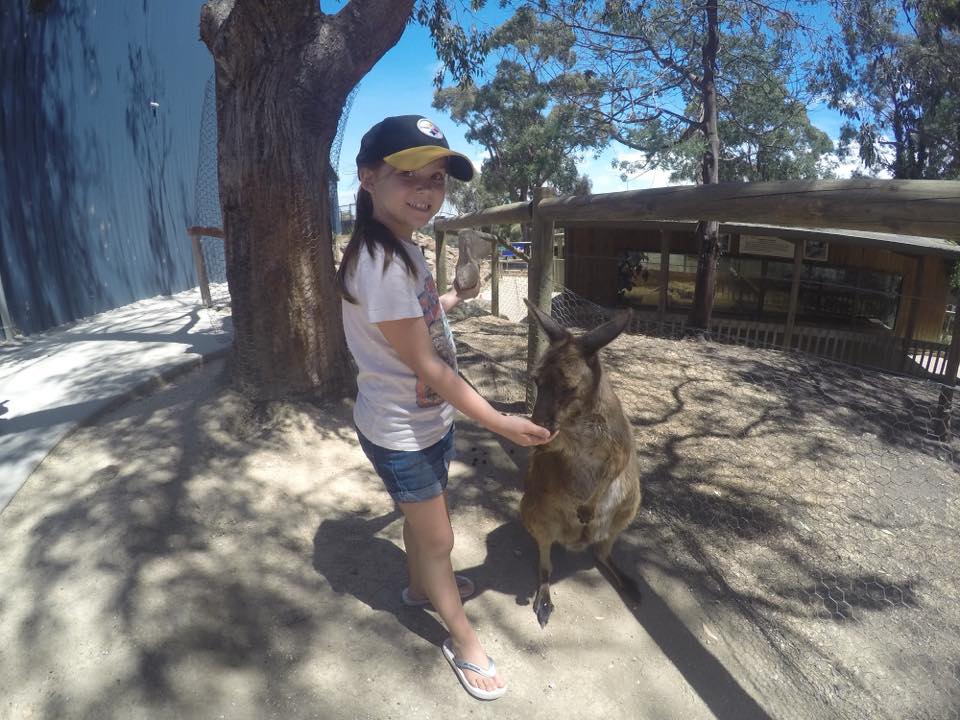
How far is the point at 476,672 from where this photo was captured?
6.59ft

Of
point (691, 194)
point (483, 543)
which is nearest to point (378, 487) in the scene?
point (483, 543)

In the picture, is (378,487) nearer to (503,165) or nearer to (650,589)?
(650,589)

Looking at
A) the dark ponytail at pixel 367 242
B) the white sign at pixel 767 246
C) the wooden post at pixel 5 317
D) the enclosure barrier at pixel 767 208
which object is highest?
the enclosure barrier at pixel 767 208

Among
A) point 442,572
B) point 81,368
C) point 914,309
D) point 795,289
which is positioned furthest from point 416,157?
point 914,309

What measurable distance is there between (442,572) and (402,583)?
623 mm

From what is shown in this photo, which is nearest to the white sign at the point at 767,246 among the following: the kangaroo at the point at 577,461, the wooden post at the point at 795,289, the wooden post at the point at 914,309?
the wooden post at the point at 795,289

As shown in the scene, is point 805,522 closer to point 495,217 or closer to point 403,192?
point 403,192

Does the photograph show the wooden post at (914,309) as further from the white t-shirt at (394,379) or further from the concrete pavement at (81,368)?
the concrete pavement at (81,368)

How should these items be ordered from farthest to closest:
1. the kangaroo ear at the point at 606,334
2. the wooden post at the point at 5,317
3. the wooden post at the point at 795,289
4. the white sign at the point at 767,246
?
the white sign at the point at 767,246, the wooden post at the point at 795,289, the wooden post at the point at 5,317, the kangaroo ear at the point at 606,334

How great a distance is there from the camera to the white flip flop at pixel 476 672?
6.47ft

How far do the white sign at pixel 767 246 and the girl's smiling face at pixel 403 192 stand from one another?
42.0 ft

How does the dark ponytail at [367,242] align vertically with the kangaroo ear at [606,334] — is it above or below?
above

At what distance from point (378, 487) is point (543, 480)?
110 centimetres

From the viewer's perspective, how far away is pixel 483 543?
2926 mm
